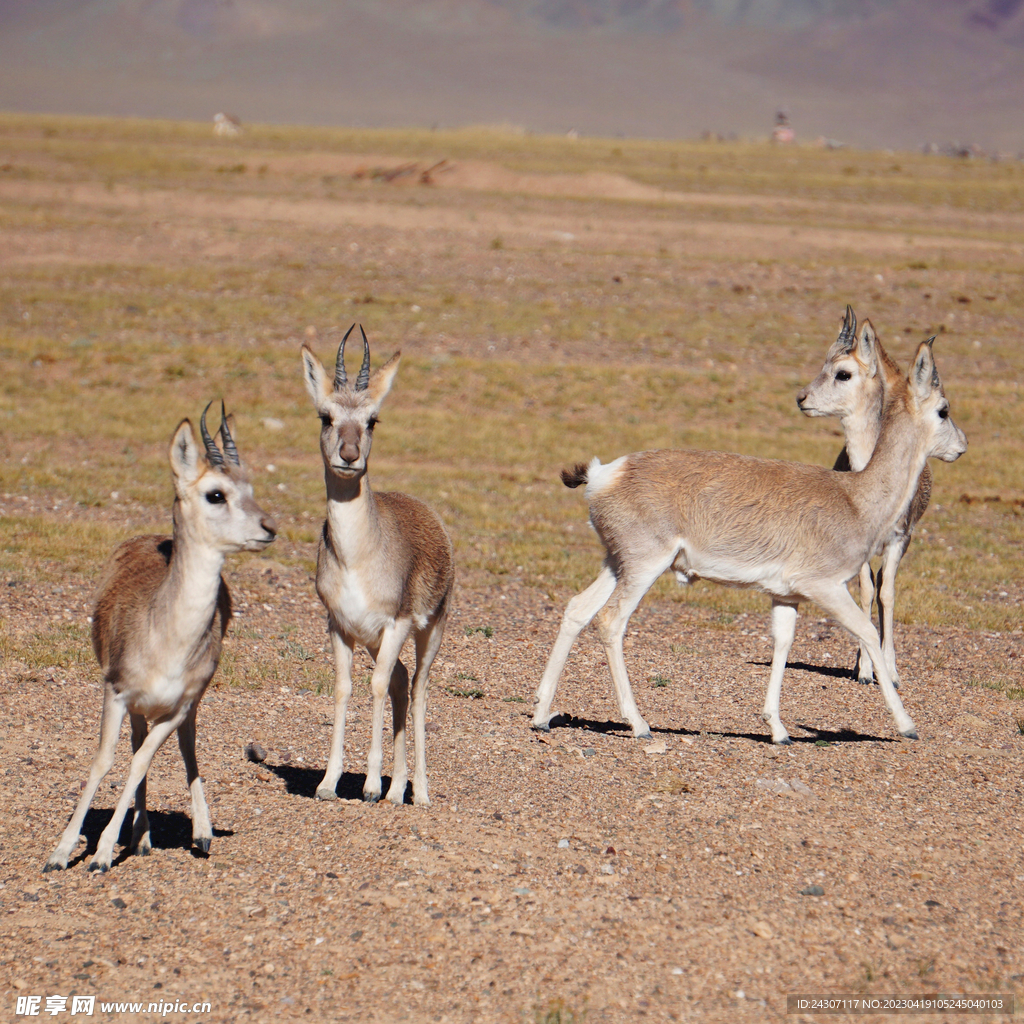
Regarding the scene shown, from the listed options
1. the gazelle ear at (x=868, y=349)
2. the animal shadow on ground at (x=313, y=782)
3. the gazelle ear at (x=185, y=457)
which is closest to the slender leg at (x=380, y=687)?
the animal shadow on ground at (x=313, y=782)

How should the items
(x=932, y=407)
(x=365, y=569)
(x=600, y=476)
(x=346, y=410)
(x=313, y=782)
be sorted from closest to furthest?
(x=346, y=410) < (x=365, y=569) < (x=313, y=782) < (x=600, y=476) < (x=932, y=407)

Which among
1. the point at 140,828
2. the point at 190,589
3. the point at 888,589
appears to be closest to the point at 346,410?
the point at 190,589

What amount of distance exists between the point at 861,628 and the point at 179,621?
503cm

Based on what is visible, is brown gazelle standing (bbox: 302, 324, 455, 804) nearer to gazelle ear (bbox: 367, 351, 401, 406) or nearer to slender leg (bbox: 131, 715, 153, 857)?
gazelle ear (bbox: 367, 351, 401, 406)

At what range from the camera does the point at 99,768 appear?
6480mm

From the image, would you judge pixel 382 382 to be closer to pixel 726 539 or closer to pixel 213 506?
pixel 213 506

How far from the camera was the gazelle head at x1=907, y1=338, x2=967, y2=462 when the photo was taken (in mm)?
9992

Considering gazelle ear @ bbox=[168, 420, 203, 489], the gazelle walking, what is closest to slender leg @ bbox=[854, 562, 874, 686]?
the gazelle walking

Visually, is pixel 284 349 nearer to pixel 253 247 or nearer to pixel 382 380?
pixel 253 247

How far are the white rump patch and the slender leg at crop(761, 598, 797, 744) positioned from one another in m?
1.66

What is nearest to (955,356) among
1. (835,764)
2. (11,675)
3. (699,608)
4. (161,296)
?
(699,608)

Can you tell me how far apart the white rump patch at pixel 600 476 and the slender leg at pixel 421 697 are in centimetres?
167

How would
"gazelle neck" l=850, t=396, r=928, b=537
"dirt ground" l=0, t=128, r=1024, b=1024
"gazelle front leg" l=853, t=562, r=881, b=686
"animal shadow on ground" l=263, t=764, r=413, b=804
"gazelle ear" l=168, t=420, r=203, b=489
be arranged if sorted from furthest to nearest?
1. "gazelle front leg" l=853, t=562, r=881, b=686
2. "gazelle neck" l=850, t=396, r=928, b=537
3. "animal shadow on ground" l=263, t=764, r=413, b=804
4. "gazelle ear" l=168, t=420, r=203, b=489
5. "dirt ground" l=0, t=128, r=1024, b=1024

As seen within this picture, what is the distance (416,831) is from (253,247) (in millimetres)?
33374
